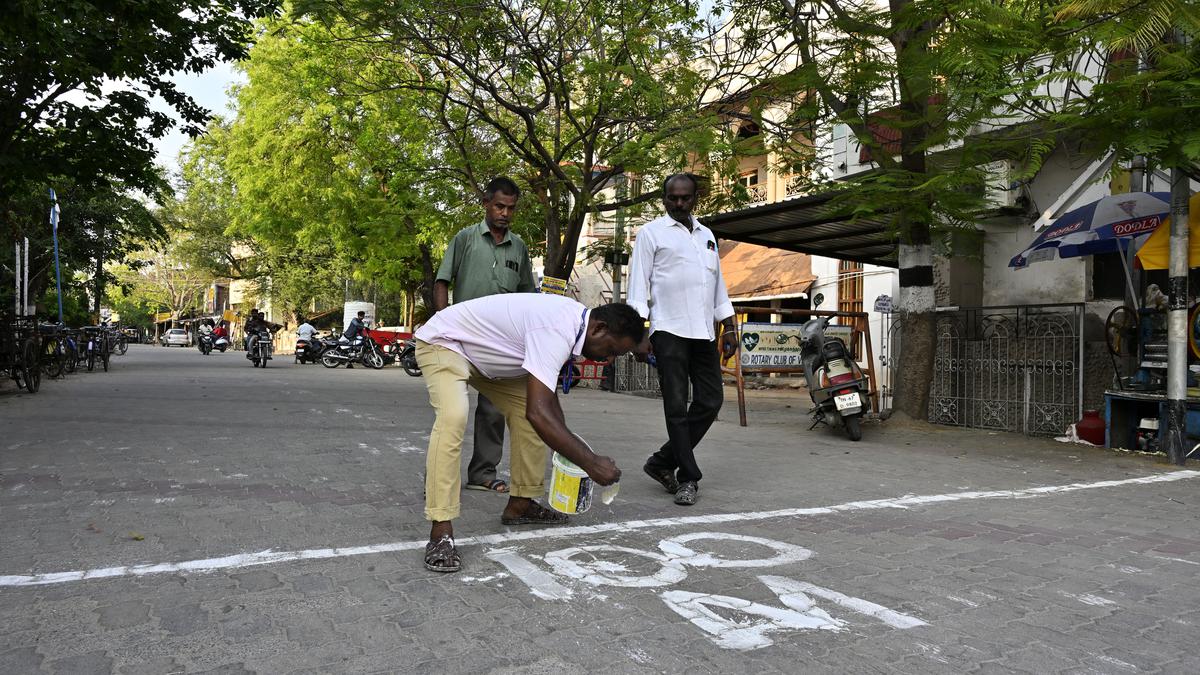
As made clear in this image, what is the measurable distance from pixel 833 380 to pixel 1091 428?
2.61 m

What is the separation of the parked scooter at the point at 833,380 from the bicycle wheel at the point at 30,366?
11.1 metres

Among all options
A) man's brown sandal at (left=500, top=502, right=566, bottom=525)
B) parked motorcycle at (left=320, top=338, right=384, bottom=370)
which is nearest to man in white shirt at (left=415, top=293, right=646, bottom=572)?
man's brown sandal at (left=500, top=502, right=566, bottom=525)

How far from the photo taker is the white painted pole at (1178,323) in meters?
6.97

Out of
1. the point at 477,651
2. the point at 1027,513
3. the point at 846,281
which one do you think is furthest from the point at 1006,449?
the point at 846,281

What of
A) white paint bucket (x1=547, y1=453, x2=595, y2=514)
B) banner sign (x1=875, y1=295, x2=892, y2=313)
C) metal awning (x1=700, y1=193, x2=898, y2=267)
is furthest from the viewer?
banner sign (x1=875, y1=295, x2=892, y2=313)

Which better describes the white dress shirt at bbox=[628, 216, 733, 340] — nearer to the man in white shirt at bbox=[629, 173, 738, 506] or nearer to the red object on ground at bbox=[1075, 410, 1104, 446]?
the man in white shirt at bbox=[629, 173, 738, 506]

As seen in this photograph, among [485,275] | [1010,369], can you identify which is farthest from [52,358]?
[1010,369]

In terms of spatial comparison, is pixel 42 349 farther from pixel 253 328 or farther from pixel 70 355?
pixel 253 328

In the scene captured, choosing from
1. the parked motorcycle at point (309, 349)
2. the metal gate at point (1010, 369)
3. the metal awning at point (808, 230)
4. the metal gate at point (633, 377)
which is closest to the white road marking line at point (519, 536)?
the metal gate at point (1010, 369)

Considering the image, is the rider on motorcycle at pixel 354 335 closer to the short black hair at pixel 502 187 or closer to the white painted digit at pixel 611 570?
the short black hair at pixel 502 187

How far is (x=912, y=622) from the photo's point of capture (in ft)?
9.56

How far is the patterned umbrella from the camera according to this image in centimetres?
788

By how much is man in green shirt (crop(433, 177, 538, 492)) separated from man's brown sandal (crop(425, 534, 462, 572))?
5.28 ft

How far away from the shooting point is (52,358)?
1491 centimetres
